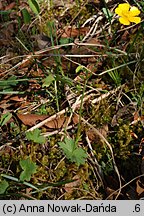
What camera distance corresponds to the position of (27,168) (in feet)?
5.25

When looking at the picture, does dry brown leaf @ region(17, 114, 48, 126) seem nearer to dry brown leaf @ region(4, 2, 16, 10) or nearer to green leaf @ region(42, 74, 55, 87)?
green leaf @ region(42, 74, 55, 87)

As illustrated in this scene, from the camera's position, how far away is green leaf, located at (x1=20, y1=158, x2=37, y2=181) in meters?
1.58

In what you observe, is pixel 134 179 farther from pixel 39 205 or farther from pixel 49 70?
pixel 49 70

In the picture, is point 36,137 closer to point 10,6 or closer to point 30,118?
→ point 30,118

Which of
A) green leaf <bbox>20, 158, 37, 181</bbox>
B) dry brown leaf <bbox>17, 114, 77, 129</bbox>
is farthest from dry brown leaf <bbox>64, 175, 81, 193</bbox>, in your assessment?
dry brown leaf <bbox>17, 114, 77, 129</bbox>

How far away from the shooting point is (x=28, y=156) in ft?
5.65

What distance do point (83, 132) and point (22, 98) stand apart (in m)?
0.33

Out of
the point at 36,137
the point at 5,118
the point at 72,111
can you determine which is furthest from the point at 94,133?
the point at 5,118

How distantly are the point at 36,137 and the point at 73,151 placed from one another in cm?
16

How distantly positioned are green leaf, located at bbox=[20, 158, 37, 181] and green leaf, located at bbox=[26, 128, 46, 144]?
0.11 m

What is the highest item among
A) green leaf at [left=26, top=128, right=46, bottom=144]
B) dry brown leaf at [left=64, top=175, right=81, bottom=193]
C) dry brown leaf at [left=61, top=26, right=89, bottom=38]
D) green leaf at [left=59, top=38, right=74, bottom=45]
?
dry brown leaf at [left=61, top=26, right=89, bottom=38]

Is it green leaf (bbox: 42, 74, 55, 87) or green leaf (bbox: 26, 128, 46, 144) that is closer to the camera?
green leaf (bbox: 26, 128, 46, 144)

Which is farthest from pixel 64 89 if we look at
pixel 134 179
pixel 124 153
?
pixel 134 179

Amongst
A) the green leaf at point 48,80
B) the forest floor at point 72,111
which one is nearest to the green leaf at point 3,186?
the forest floor at point 72,111
